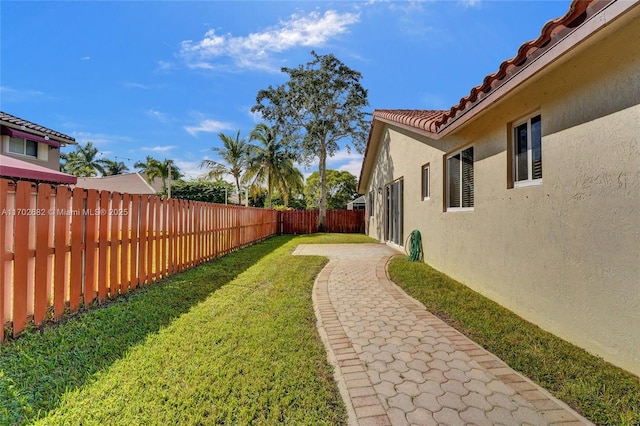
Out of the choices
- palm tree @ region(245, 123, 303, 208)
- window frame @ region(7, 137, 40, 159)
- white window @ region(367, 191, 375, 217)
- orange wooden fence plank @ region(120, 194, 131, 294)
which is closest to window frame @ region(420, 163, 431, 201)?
orange wooden fence plank @ region(120, 194, 131, 294)

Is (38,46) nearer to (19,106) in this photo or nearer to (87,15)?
(87,15)

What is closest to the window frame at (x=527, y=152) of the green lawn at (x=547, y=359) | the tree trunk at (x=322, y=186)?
the green lawn at (x=547, y=359)

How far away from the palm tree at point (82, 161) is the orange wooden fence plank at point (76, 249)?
56196mm

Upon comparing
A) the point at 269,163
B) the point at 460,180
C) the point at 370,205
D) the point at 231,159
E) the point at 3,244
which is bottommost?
the point at 3,244

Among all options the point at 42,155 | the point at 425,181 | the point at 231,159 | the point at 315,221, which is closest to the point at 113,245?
the point at 425,181

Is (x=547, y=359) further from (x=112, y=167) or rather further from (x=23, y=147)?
(x=112, y=167)

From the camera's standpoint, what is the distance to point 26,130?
14328 mm

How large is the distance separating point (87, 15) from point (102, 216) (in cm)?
878

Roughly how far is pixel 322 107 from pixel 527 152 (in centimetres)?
2248

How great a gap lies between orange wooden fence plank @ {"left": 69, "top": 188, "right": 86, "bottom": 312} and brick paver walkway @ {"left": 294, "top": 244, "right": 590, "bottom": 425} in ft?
11.4

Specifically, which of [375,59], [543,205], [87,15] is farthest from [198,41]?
[543,205]

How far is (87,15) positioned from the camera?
9609mm

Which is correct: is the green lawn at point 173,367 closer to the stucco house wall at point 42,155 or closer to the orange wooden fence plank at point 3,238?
the orange wooden fence plank at point 3,238

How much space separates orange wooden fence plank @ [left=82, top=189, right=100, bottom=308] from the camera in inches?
177
